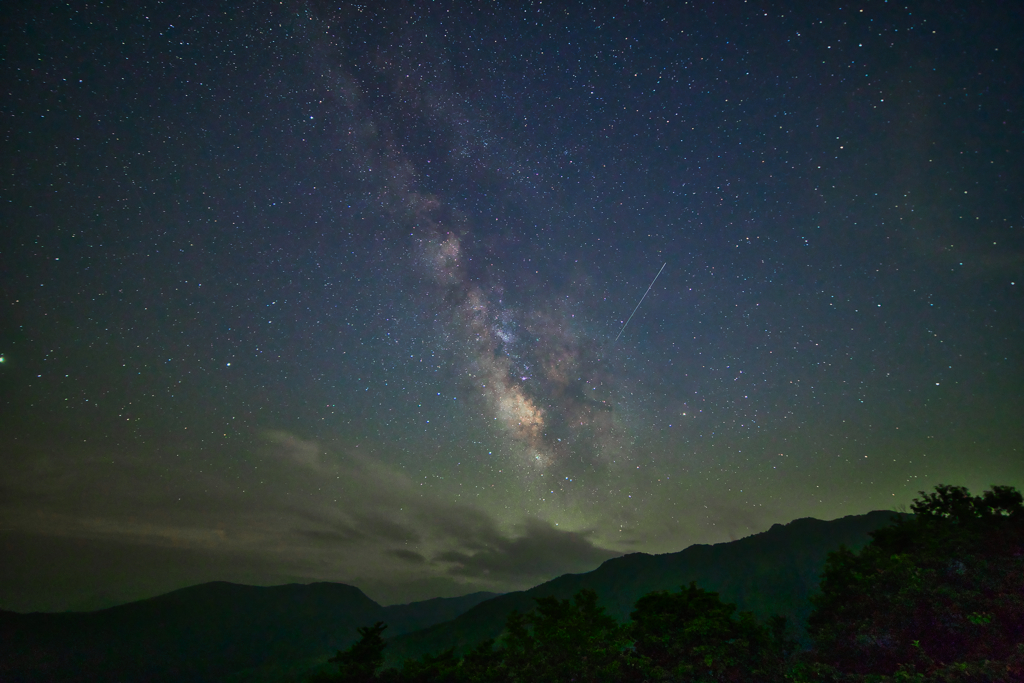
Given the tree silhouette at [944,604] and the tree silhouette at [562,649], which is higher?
the tree silhouette at [944,604]

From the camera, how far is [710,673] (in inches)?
572

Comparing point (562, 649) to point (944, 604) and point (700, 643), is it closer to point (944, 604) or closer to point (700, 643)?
point (700, 643)

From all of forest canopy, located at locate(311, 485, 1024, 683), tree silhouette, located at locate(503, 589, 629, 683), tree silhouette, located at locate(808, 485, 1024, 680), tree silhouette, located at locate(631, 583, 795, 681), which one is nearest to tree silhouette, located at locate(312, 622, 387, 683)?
forest canopy, located at locate(311, 485, 1024, 683)

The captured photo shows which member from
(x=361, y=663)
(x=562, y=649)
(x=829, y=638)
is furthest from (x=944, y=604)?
(x=361, y=663)

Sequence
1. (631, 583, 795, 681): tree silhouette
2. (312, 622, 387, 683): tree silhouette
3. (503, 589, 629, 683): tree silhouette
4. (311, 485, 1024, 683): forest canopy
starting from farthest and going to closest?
(312, 622, 387, 683): tree silhouette
(503, 589, 629, 683): tree silhouette
(631, 583, 795, 681): tree silhouette
(311, 485, 1024, 683): forest canopy

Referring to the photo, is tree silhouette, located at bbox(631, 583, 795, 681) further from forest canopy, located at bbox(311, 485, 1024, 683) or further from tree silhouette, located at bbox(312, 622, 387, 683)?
tree silhouette, located at bbox(312, 622, 387, 683)

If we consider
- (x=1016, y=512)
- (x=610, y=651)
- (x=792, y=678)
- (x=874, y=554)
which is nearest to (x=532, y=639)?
(x=610, y=651)

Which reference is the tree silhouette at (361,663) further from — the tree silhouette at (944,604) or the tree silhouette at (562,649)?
the tree silhouette at (944,604)

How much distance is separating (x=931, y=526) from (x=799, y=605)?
18959cm

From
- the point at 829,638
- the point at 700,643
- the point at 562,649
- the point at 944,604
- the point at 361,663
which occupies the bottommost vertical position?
the point at 361,663

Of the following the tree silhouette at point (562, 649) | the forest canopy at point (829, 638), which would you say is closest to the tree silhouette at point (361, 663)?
the forest canopy at point (829, 638)

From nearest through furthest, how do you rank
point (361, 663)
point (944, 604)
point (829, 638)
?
point (944, 604) < point (829, 638) < point (361, 663)

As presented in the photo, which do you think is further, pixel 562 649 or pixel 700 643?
pixel 700 643

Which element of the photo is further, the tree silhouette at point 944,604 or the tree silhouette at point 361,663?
the tree silhouette at point 361,663
